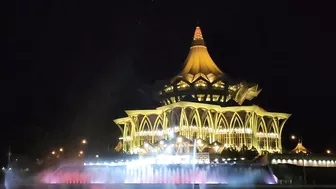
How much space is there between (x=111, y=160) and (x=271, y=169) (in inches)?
802

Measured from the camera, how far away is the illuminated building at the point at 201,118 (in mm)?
53188

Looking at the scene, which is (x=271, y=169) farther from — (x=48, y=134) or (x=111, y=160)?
(x=48, y=134)

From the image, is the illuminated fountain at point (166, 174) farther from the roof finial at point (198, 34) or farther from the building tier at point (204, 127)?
the roof finial at point (198, 34)

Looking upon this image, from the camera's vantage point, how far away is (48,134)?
51531 millimetres

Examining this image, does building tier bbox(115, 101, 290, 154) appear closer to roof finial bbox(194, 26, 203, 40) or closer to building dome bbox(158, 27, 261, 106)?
building dome bbox(158, 27, 261, 106)

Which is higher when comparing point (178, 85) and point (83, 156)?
point (178, 85)

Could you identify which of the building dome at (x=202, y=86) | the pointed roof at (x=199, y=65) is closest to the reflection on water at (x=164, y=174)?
the building dome at (x=202, y=86)

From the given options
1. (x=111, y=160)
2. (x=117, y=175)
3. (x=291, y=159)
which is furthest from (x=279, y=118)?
(x=117, y=175)

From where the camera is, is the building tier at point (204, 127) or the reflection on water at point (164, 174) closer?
the reflection on water at point (164, 174)

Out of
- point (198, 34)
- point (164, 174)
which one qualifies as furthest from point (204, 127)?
point (164, 174)

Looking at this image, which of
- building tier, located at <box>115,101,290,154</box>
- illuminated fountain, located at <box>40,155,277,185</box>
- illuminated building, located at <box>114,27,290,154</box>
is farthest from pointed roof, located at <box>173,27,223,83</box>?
illuminated fountain, located at <box>40,155,277,185</box>

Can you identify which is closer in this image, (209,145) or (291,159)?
(291,159)

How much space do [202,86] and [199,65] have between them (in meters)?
4.17

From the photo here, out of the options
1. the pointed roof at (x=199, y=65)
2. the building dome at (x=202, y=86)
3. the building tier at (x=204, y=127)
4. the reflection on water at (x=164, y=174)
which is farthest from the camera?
the pointed roof at (x=199, y=65)
